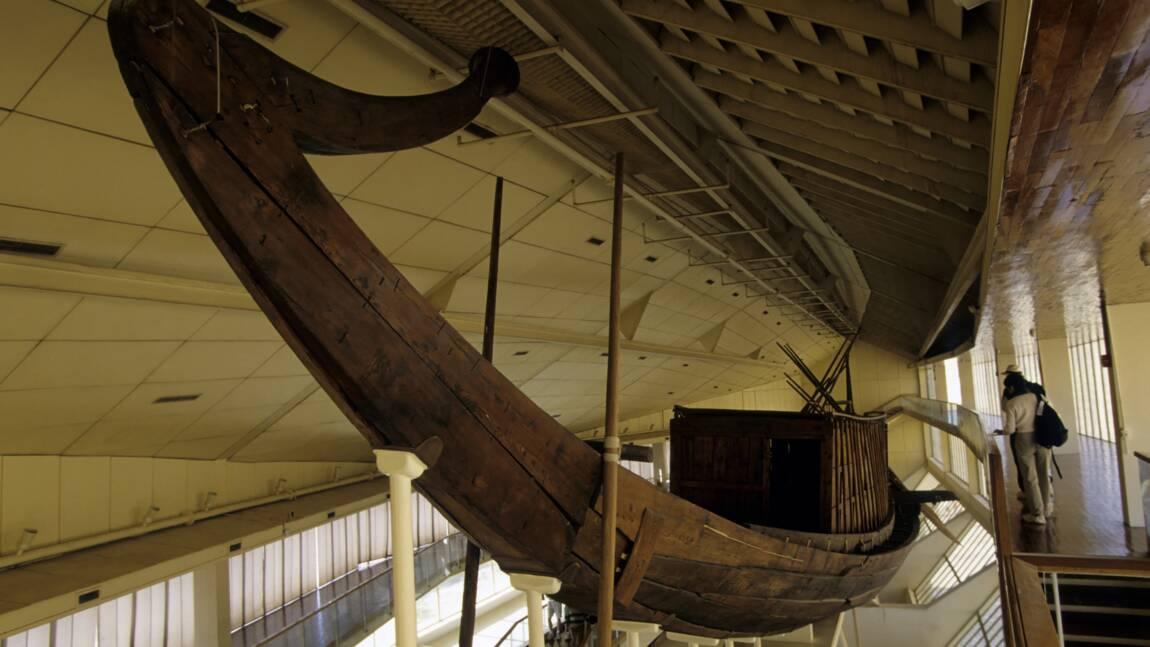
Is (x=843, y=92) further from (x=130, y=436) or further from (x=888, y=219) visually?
(x=130, y=436)

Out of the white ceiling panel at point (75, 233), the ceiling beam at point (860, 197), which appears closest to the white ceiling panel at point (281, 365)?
the white ceiling panel at point (75, 233)

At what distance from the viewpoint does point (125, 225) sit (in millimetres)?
3408

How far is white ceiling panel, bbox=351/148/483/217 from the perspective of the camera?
405 centimetres

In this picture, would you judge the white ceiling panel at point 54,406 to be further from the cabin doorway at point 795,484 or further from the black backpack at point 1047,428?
the black backpack at point 1047,428

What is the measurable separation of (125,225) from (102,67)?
0.98m

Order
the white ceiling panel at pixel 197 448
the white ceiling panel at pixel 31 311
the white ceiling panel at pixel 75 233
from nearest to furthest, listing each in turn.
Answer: the white ceiling panel at pixel 75 233 → the white ceiling panel at pixel 31 311 → the white ceiling panel at pixel 197 448

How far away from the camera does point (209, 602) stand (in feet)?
20.7

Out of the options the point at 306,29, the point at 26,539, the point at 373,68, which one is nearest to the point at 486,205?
the point at 373,68

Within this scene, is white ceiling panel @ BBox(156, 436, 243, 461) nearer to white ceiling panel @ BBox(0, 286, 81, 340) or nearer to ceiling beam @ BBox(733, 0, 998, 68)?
white ceiling panel @ BBox(0, 286, 81, 340)

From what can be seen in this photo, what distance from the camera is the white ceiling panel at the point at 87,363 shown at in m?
3.86

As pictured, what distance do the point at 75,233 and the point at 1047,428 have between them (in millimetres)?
6631

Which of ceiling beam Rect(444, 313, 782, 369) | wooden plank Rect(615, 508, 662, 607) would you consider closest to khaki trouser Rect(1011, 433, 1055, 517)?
ceiling beam Rect(444, 313, 782, 369)

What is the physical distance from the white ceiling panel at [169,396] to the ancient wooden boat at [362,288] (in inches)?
143

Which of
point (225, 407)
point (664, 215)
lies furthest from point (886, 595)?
point (225, 407)
